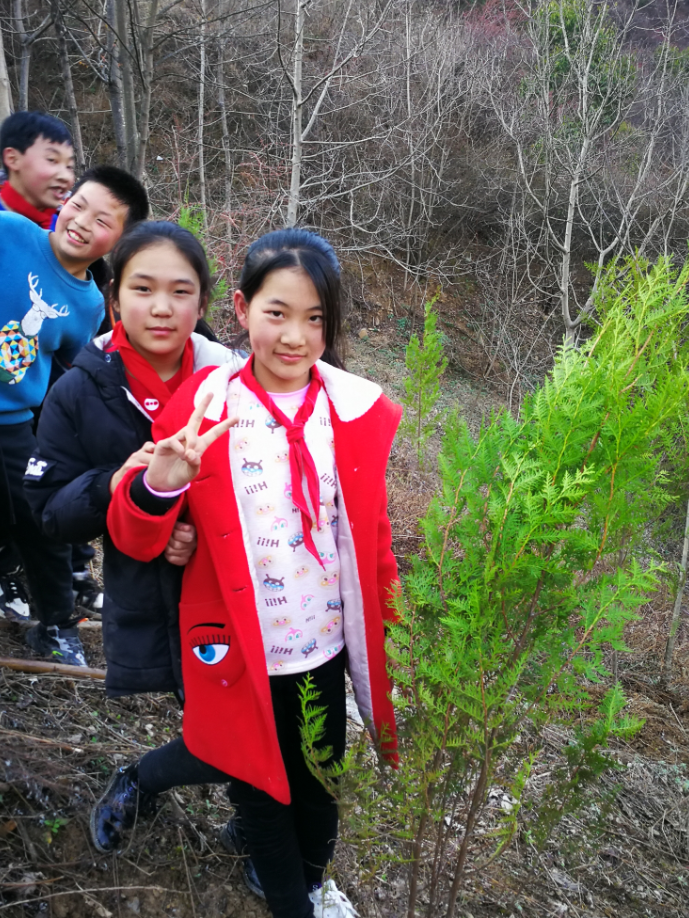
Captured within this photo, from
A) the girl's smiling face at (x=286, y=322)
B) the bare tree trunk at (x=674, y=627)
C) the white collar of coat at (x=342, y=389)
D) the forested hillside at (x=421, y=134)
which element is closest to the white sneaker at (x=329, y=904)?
the white collar of coat at (x=342, y=389)

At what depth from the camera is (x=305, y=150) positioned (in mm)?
10500

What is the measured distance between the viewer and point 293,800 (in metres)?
1.67

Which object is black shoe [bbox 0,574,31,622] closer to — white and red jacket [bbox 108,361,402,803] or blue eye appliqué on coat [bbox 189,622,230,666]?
white and red jacket [bbox 108,361,402,803]

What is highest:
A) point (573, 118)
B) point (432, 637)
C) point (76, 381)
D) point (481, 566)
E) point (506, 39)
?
point (506, 39)

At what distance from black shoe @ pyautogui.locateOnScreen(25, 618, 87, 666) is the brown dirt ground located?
0.12 meters

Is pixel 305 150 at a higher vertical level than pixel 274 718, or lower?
higher

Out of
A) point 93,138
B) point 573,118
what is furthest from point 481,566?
point 93,138

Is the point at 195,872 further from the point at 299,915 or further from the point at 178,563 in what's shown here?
the point at 178,563

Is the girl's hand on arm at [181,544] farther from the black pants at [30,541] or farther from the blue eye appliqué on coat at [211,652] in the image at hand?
the black pants at [30,541]

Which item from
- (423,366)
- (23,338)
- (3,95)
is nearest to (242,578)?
(23,338)

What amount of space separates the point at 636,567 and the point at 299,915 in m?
1.24

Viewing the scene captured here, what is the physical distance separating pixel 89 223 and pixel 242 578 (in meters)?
1.34

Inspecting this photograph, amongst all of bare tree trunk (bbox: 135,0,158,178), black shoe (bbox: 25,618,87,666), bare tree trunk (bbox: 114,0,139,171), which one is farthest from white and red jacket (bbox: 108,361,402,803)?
bare tree trunk (bbox: 135,0,158,178)

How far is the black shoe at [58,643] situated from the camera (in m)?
2.44
